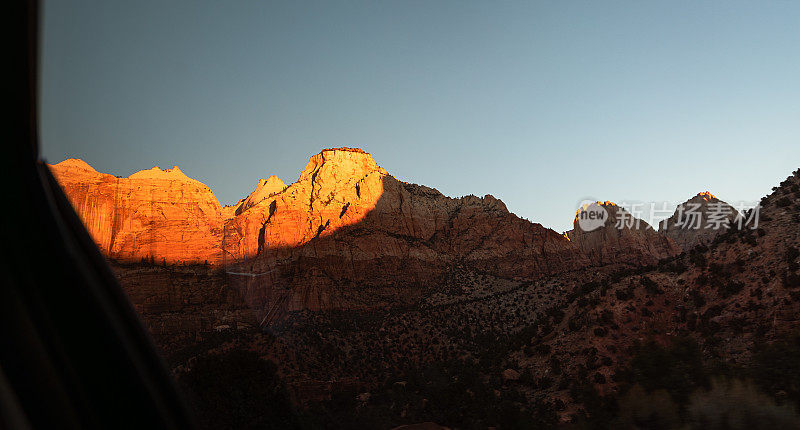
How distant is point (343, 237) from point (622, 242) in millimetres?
42346

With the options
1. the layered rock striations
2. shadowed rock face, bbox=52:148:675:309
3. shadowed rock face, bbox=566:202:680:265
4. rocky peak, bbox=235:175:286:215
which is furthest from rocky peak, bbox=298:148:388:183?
shadowed rock face, bbox=566:202:680:265

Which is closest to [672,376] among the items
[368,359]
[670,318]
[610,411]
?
[610,411]

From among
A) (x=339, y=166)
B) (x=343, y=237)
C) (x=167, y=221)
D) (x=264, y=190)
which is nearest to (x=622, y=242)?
(x=343, y=237)

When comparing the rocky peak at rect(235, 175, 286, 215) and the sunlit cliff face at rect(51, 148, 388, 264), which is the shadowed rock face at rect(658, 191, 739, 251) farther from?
the rocky peak at rect(235, 175, 286, 215)

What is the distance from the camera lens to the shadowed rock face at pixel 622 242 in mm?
58469

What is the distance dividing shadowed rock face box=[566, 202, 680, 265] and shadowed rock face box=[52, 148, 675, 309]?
10.8 inches

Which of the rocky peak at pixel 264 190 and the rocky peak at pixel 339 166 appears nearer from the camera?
the rocky peak at pixel 339 166

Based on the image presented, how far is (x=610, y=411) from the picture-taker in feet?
23.8

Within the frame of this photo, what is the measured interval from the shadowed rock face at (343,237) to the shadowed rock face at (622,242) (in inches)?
10.8

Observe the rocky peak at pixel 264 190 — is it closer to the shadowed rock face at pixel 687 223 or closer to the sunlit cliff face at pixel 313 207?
the sunlit cliff face at pixel 313 207

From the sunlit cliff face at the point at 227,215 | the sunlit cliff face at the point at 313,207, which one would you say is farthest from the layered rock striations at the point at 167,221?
the sunlit cliff face at the point at 313,207

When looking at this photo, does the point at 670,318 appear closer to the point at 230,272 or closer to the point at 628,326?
the point at 628,326

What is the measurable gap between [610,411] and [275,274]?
42.5 metres

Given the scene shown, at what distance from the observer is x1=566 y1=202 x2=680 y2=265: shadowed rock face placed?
Answer: 58.5 meters
